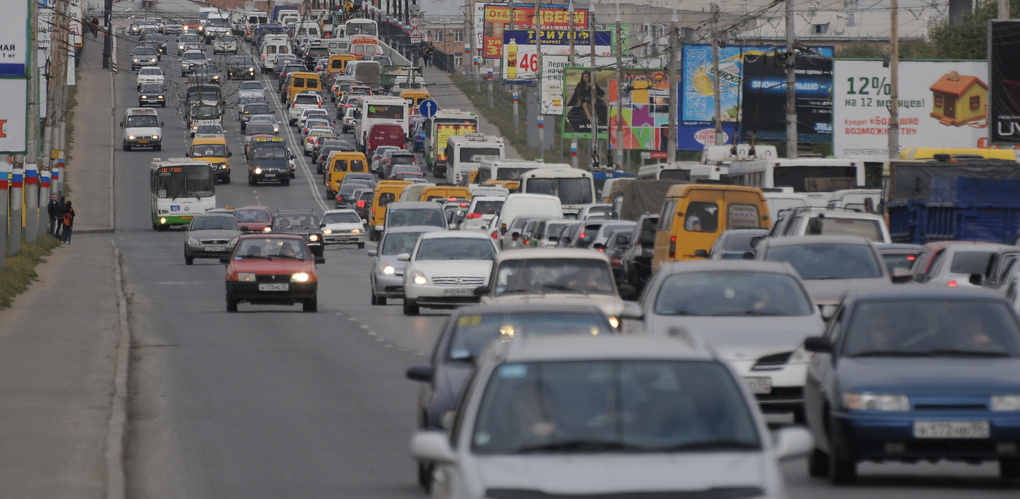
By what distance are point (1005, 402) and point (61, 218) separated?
49.3m

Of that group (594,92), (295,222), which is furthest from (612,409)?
(594,92)

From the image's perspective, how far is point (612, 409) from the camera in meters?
6.97

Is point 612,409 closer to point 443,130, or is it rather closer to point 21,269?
point 21,269

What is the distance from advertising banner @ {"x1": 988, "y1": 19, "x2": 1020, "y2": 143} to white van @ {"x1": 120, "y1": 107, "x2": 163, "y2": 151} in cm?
5279

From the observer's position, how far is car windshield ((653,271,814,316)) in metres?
14.7

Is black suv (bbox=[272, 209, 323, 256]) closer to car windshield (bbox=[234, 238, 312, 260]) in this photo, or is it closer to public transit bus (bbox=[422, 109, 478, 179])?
car windshield (bbox=[234, 238, 312, 260])

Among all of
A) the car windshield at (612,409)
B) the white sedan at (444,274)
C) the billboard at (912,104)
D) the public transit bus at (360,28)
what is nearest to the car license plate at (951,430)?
the car windshield at (612,409)

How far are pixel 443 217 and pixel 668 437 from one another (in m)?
36.7

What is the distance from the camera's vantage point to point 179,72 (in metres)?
131

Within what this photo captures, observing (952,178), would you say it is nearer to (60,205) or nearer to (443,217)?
(443,217)

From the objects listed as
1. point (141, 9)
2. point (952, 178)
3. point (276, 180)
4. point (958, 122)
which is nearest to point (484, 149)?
point (276, 180)

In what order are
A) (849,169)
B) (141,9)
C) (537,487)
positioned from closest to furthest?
(537,487) → (849,169) → (141,9)

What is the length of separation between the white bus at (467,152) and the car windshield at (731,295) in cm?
5312

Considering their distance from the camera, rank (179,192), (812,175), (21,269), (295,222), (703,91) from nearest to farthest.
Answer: (21,269), (812,175), (295,222), (179,192), (703,91)
